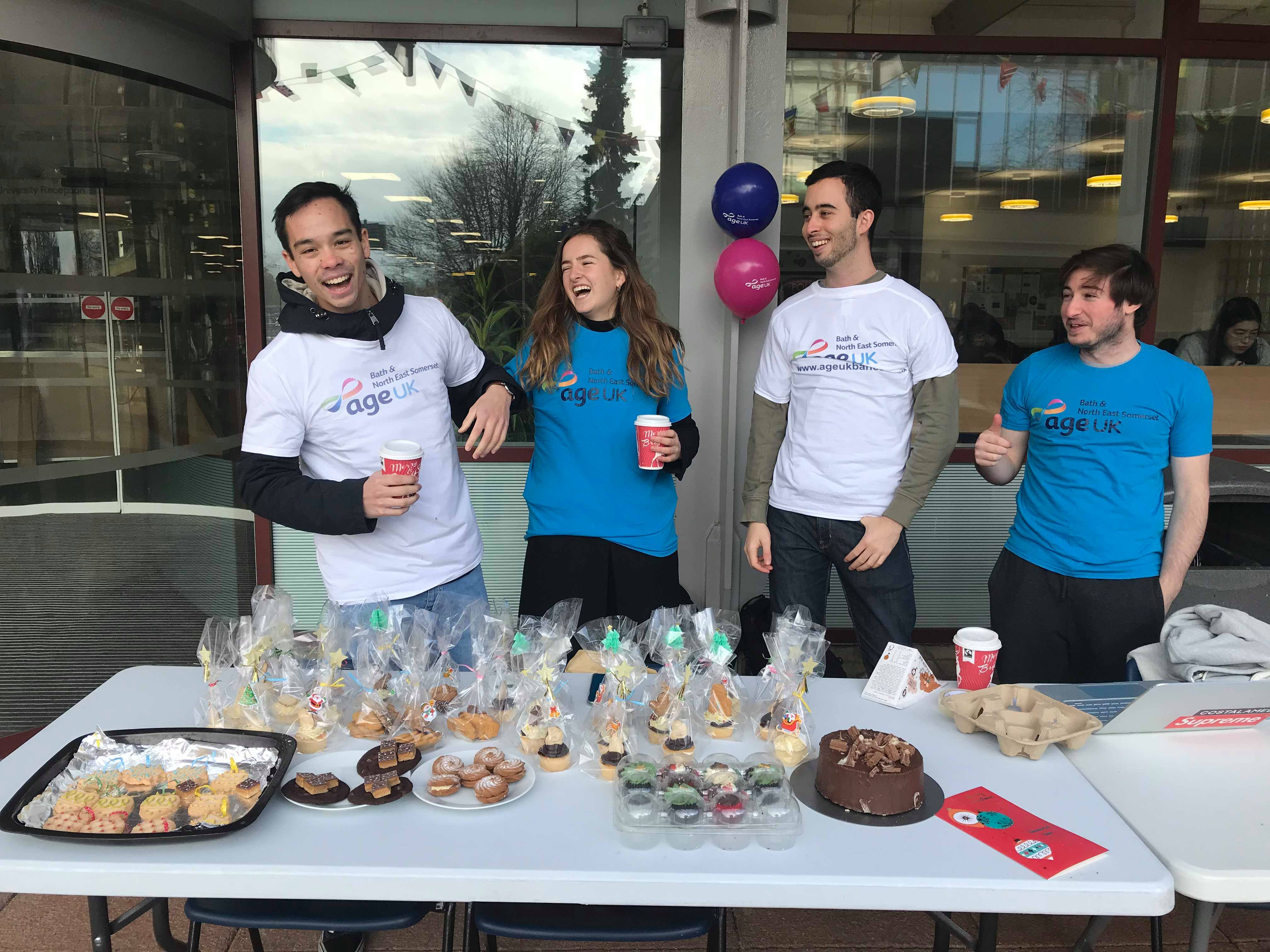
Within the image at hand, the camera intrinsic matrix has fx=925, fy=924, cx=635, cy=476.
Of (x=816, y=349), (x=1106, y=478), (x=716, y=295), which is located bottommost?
(x=1106, y=478)

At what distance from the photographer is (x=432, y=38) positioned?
14.7 feet

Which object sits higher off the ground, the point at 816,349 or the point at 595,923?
the point at 816,349

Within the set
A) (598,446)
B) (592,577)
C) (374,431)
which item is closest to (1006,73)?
(598,446)

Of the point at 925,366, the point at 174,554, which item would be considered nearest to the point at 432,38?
the point at 174,554

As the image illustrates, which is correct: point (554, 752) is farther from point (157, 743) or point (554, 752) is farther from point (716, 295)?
point (716, 295)

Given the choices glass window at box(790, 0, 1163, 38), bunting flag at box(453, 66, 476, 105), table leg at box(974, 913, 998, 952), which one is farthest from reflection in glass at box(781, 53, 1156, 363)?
table leg at box(974, 913, 998, 952)

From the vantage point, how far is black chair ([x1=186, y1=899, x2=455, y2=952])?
1.72 metres

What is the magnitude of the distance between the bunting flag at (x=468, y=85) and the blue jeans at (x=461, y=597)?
9.45 ft

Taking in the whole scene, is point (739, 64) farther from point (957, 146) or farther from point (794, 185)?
point (957, 146)

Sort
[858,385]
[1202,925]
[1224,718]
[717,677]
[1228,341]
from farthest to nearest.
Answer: [1228,341], [858,385], [717,677], [1224,718], [1202,925]

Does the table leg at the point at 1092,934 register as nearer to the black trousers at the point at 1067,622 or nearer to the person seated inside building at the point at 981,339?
the black trousers at the point at 1067,622

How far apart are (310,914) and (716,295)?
10.0 feet

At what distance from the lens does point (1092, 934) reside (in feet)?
6.04

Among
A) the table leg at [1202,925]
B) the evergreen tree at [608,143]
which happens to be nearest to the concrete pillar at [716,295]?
the evergreen tree at [608,143]
